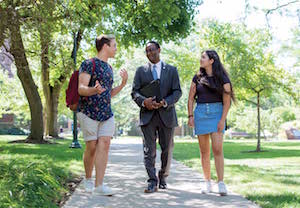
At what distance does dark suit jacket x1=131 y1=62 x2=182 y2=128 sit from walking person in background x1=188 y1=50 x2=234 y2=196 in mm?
265

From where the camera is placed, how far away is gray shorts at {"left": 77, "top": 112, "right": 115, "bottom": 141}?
5625mm

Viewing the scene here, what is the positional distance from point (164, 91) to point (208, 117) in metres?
0.76

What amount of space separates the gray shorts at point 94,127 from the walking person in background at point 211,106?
1244mm

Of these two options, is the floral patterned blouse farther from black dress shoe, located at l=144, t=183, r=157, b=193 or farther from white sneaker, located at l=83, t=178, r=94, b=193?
black dress shoe, located at l=144, t=183, r=157, b=193

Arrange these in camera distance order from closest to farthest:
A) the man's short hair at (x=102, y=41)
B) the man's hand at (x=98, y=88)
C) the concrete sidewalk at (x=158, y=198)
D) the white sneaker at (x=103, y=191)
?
the concrete sidewalk at (x=158, y=198), the man's hand at (x=98, y=88), the white sneaker at (x=103, y=191), the man's short hair at (x=102, y=41)

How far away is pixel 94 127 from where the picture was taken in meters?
5.63

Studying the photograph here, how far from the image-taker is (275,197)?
5.51 metres

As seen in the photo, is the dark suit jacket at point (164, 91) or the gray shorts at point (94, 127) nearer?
the gray shorts at point (94, 127)

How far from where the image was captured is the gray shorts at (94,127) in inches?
221

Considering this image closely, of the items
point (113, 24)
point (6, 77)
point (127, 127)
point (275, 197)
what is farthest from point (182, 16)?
point (127, 127)

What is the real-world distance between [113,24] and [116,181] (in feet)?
40.1

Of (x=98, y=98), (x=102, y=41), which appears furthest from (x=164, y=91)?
(x=102, y=41)

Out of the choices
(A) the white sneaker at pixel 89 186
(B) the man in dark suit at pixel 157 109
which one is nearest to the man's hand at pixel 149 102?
(B) the man in dark suit at pixel 157 109

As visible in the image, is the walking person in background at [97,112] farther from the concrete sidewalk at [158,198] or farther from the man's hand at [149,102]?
the man's hand at [149,102]
